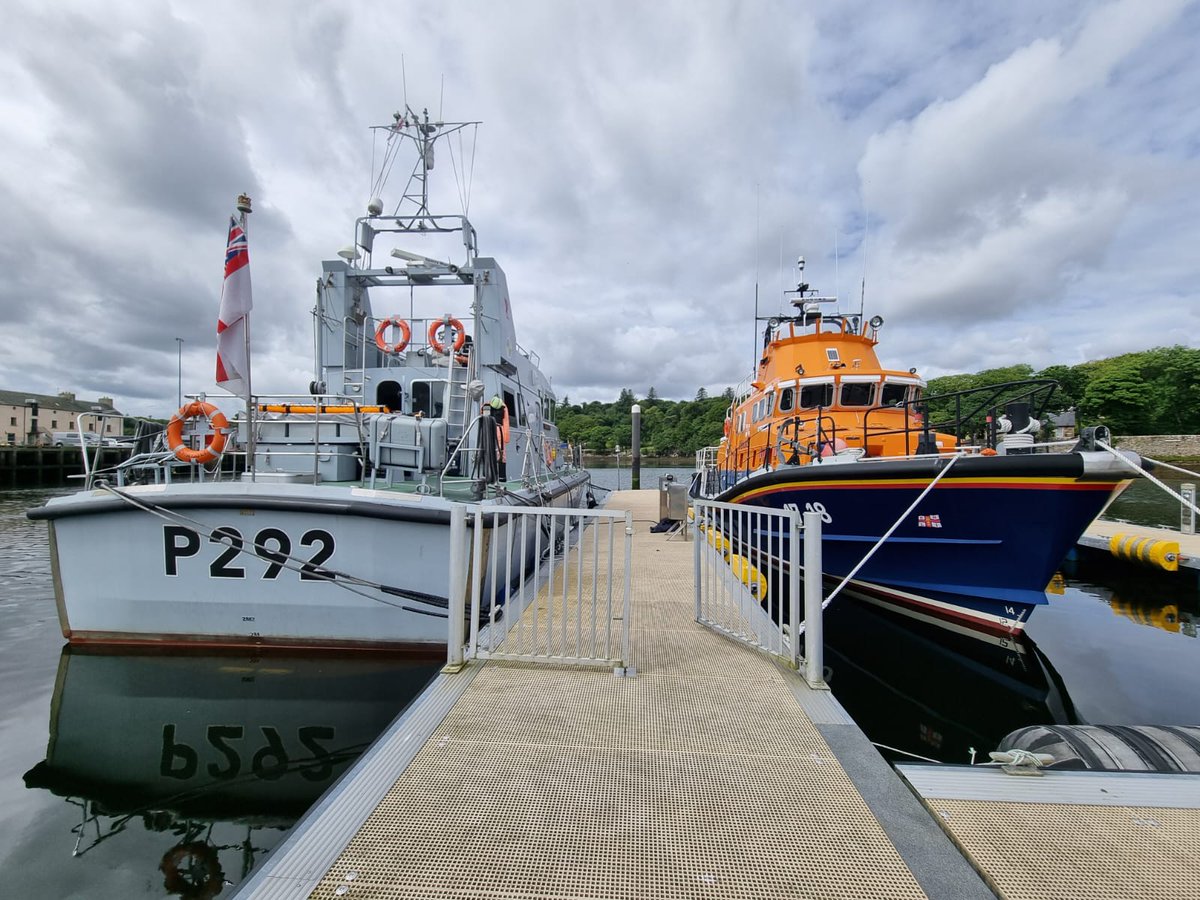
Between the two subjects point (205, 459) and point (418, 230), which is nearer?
point (205, 459)

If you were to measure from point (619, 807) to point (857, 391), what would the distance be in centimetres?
823

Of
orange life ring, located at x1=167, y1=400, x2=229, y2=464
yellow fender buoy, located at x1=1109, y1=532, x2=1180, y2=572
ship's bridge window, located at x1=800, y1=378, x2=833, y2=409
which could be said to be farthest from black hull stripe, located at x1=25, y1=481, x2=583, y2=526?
yellow fender buoy, located at x1=1109, y1=532, x2=1180, y2=572

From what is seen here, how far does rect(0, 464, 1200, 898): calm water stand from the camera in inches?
125

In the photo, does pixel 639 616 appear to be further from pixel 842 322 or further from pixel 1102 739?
pixel 842 322

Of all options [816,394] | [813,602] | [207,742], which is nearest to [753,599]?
[813,602]

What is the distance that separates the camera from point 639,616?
4.71 meters

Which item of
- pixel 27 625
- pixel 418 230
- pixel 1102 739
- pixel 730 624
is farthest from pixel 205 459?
pixel 1102 739

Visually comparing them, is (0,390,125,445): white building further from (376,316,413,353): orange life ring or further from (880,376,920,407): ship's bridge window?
(880,376,920,407): ship's bridge window

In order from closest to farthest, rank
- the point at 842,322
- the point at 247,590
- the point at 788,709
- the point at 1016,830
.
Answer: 1. the point at 1016,830
2. the point at 788,709
3. the point at 247,590
4. the point at 842,322

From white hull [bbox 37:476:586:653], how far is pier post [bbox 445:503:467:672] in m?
1.62

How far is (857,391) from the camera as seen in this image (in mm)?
8977

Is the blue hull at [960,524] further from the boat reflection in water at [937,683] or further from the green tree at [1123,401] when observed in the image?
the green tree at [1123,401]

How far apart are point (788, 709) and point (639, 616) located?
1.86 metres

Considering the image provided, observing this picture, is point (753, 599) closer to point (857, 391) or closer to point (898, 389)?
point (857, 391)
